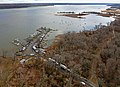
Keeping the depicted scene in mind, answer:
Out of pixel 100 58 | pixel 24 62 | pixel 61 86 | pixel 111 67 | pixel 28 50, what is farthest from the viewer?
pixel 28 50

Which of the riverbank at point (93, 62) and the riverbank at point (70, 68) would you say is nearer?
the riverbank at point (70, 68)

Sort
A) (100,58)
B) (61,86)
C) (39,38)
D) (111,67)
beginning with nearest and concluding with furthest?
(61,86)
(111,67)
(100,58)
(39,38)

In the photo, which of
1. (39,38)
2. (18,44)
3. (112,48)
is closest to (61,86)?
(112,48)

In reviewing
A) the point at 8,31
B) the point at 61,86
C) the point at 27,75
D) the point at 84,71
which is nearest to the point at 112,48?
the point at 84,71

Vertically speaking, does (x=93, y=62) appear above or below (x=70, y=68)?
below

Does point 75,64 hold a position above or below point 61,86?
above

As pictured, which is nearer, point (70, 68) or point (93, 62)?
point (70, 68)

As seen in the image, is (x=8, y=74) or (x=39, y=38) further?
(x=39, y=38)

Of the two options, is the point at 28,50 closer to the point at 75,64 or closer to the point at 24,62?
the point at 24,62

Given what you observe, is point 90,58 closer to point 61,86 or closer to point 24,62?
point 61,86

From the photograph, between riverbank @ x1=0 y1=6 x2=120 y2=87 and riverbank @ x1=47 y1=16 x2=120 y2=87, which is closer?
riverbank @ x1=0 y1=6 x2=120 y2=87
